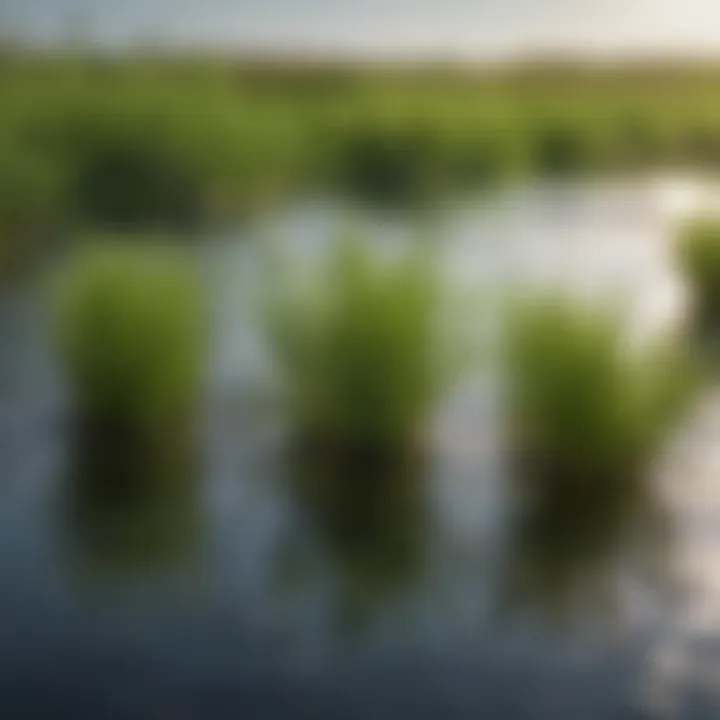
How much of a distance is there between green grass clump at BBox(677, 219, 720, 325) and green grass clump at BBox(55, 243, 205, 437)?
945mm

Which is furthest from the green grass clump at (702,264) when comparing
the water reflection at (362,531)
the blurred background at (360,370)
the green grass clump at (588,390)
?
the water reflection at (362,531)

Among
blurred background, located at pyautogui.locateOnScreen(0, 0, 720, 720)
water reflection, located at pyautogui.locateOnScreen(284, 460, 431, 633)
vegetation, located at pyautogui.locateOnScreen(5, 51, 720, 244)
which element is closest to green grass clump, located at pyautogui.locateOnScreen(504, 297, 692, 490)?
blurred background, located at pyautogui.locateOnScreen(0, 0, 720, 720)

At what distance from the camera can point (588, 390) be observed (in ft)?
6.98

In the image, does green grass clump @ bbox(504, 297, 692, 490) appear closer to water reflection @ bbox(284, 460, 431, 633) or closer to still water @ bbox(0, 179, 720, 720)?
still water @ bbox(0, 179, 720, 720)

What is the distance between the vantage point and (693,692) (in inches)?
65.4

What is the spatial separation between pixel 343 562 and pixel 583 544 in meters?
0.34

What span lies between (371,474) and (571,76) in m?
0.82

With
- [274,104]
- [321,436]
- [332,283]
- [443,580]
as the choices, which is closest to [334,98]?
[274,104]

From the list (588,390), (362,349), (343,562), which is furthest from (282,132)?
(343,562)

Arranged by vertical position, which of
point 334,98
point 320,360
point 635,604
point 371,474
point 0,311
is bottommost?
point 635,604

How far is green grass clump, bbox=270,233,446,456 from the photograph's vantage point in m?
2.21

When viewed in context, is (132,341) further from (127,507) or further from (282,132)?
(282,132)

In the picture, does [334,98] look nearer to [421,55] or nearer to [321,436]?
[421,55]

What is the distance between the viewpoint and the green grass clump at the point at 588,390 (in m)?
2.12
